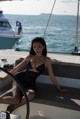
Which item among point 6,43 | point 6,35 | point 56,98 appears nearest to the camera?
point 56,98

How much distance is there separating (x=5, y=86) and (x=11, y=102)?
16.5 inches

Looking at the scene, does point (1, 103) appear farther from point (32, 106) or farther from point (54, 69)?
point (54, 69)

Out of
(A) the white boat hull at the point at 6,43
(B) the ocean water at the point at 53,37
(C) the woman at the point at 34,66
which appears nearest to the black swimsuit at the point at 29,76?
(C) the woman at the point at 34,66

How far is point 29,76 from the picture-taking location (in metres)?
2.87

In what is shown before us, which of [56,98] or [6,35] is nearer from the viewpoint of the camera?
[56,98]

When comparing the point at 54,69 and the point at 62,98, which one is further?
the point at 54,69

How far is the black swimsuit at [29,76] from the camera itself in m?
2.83

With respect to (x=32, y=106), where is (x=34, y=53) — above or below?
above

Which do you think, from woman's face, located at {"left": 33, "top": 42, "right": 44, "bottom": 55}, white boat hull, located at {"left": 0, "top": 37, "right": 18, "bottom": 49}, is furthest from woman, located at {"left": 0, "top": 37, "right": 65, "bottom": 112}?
white boat hull, located at {"left": 0, "top": 37, "right": 18, "bottom": 49}

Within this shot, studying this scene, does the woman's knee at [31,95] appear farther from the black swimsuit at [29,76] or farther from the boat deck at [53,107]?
the black swimsuit at [29,76]

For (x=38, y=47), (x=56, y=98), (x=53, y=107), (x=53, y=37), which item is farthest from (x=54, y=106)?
(x=53, y=37)

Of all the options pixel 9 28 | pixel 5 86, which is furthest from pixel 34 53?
pixel 9 28

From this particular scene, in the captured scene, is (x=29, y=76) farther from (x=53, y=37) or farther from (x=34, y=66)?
(x=53, y=37)

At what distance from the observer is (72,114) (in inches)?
98.7
